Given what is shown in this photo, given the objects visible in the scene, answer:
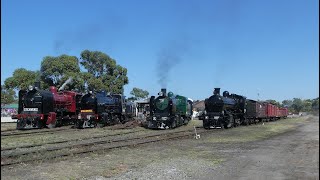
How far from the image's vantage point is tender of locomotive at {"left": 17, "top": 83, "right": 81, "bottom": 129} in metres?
30.4

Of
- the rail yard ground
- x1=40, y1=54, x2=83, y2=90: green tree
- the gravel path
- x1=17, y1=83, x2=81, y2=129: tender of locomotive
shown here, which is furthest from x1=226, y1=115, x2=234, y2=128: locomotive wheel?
x1=40, y1=54, x2=83, y2=90: green tree

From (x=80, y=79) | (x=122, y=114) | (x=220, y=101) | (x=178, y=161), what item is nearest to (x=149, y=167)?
(x=178, y=161)

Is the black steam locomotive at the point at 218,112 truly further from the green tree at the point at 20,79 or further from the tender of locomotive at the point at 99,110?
the green tree at the point at 20,79

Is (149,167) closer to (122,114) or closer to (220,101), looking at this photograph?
(220,101)

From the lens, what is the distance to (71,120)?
36.8m

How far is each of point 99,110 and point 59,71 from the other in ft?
97.5

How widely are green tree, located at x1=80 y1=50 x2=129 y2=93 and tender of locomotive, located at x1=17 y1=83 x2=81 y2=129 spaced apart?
118ft

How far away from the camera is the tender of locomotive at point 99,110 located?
34.2m

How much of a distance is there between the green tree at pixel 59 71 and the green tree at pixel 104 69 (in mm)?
6642

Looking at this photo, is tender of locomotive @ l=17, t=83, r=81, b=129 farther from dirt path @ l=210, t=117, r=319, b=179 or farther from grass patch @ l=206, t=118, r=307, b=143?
dirt path @ l=210, t=117, r=319, b=179

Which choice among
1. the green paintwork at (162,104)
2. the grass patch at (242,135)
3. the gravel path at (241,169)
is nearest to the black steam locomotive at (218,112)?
the grass patch at (242,135)

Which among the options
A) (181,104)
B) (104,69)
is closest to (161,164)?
(181,104)

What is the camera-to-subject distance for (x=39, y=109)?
30.8 meters

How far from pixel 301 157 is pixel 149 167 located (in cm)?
513
